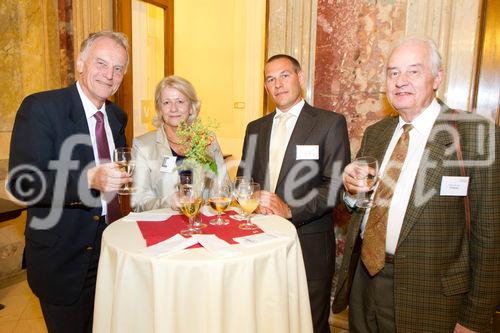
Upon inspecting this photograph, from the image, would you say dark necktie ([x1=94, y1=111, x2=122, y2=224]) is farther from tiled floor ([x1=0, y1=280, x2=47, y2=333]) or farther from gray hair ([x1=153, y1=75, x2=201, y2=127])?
tiled floor ([x1=0, y1=280, x2=47, y2=333])

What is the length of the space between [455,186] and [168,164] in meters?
1.74

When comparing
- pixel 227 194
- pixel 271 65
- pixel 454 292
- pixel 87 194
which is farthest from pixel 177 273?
pixel 271 65

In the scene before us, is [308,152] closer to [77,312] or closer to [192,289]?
[192,289]

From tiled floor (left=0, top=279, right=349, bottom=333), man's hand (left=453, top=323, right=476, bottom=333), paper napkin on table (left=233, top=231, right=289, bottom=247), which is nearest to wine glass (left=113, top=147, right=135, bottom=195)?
paper napkin on table (left=233, top=231, right=289, bottom=247)

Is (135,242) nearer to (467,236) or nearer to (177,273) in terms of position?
(177,273)

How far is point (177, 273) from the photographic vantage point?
148 cm

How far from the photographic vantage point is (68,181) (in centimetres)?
191

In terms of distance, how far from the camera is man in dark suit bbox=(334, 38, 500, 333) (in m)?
1.75

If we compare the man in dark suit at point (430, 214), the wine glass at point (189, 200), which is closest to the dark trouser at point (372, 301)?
the man in dark suit at point (430, 214)

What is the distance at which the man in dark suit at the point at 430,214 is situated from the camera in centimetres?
175

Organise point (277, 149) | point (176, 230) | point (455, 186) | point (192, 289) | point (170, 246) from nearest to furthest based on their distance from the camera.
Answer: point (192, 289) < point (170, 246) < point (455, 186) < point (176, 230) < point (277, 149)

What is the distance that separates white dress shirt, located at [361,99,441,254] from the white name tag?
0.15 meters

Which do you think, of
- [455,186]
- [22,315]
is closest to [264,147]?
[455,186]

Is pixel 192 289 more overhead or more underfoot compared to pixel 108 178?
more underfoot
